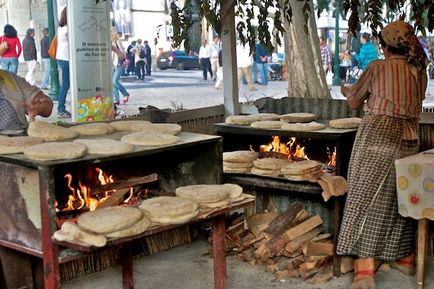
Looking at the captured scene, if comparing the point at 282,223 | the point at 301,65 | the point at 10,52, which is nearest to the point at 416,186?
the point at 282,223

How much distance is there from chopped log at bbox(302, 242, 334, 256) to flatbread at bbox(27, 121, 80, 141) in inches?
83.1

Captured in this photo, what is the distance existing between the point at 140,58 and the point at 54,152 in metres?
22.8

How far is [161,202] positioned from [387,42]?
7.44ft

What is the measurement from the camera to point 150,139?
151 inches

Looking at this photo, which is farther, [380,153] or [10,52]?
[10,52]

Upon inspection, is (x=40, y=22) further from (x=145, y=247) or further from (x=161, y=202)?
(x=161, y=202)

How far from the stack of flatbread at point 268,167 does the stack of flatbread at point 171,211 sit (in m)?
1.80

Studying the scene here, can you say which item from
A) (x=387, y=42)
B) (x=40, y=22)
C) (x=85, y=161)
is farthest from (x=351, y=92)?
(x=40, y=22)

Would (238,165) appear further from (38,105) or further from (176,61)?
(176,61)

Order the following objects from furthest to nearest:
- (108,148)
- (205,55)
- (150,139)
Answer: (205,55)
(150,139)
(108,148)

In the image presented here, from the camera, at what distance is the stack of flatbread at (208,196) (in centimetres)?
362

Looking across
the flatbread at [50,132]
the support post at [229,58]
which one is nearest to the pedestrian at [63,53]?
the support post at [229,58]

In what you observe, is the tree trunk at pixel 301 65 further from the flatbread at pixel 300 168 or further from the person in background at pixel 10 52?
the person in background at pixel 10 52

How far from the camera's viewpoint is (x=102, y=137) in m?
4.16
